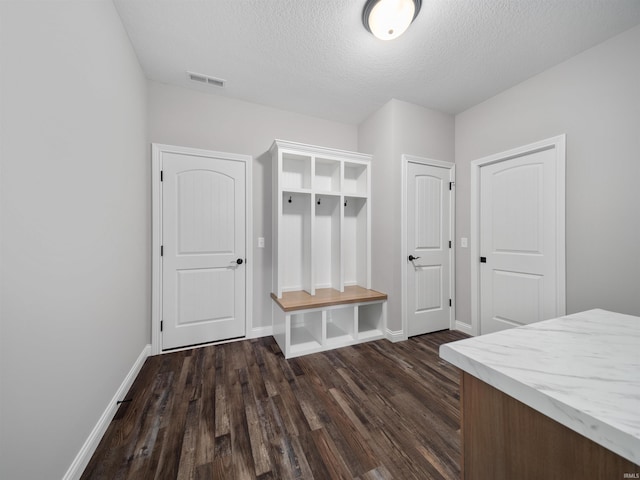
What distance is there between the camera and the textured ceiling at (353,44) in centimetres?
168

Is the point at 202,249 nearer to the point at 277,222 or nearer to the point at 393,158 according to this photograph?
the point at 277,222

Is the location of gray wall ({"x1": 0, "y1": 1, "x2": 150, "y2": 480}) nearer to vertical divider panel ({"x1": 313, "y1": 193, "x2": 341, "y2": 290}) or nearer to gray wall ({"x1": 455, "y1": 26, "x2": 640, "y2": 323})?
vertical divider panel ({"x1": 313, "y1": 193, "x2": 341, "y2": 290})

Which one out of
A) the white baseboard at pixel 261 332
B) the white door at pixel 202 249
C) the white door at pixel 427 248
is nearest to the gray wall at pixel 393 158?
the white door at pixel 427 248

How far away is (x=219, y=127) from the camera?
2.71 meters

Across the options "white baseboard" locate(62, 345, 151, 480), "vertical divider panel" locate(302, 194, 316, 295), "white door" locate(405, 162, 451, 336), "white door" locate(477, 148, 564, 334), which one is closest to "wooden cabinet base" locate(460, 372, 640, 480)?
"white baseboard" locate(62, 345, 151, 480)

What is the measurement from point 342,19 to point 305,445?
2.83 meters

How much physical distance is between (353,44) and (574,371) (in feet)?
7.93

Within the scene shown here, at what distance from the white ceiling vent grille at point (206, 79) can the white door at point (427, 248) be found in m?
2.23

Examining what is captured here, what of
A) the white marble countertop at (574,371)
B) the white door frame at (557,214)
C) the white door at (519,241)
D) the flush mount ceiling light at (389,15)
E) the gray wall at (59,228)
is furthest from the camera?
the white door at (519,241)

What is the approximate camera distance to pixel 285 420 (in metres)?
1.56

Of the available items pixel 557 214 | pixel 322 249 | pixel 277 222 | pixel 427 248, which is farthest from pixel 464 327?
pixel 277 222

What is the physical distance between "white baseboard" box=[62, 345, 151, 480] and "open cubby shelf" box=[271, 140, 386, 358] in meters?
1.26

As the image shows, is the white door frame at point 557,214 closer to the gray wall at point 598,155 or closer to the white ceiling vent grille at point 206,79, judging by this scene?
the gray wall at point 598,155

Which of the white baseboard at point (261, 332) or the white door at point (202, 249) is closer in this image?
the white door at point (202, 249)
